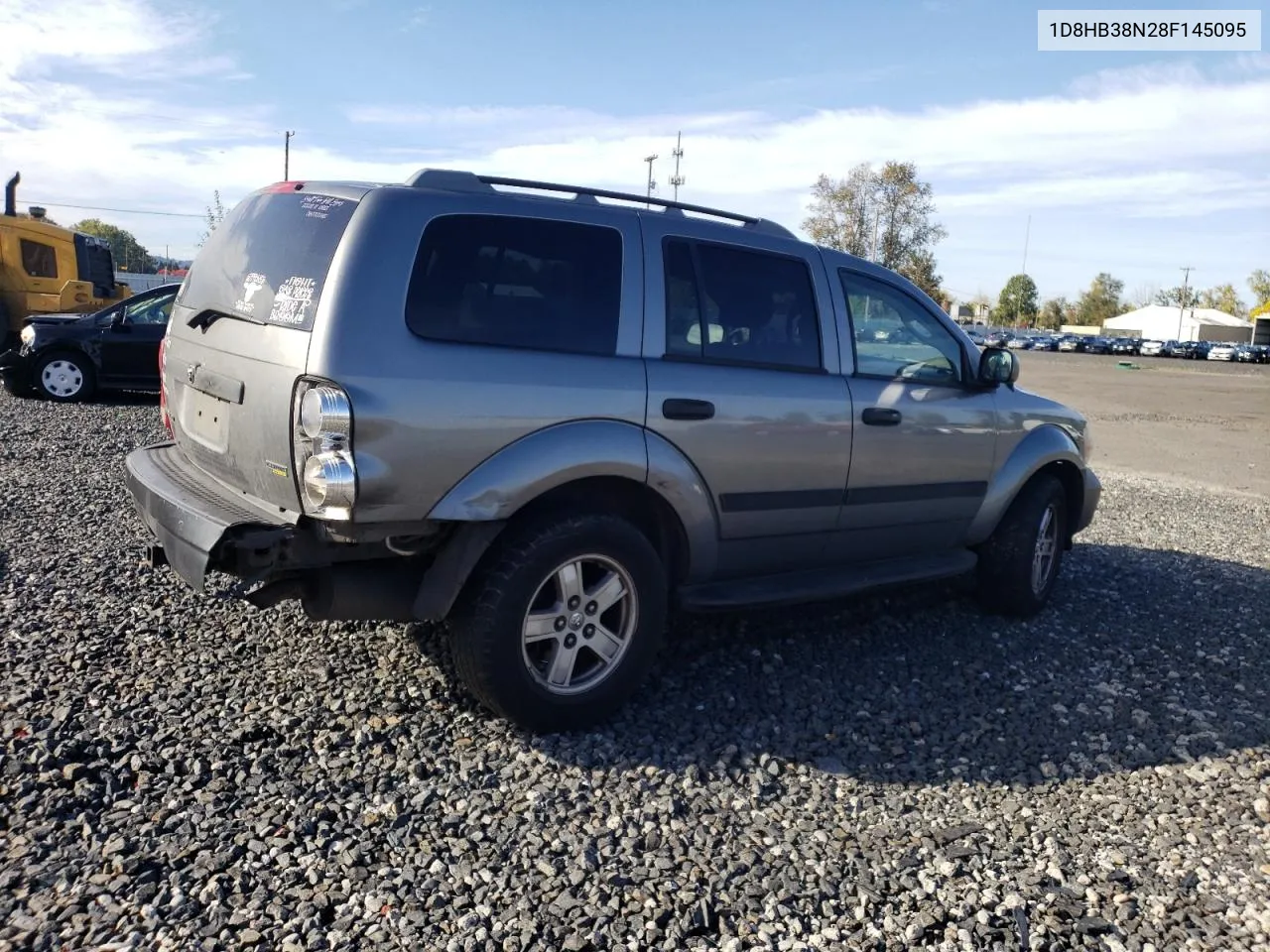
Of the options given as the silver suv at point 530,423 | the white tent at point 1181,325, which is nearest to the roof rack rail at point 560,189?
the silver suv at point 530,423

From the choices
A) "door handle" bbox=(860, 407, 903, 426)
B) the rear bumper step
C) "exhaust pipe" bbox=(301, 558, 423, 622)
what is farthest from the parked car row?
"exhaust pipe" bbox=(301, 558, 423, 622)

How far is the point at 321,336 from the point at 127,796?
161 cm

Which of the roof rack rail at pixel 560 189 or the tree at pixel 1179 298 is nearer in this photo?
the roof rack rail at pixel 560 189

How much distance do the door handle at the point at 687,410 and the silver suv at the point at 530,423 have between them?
0.02 metres

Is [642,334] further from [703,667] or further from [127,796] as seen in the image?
[127,796]

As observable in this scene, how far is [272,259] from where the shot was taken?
152 inches

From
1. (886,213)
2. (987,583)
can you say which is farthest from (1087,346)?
(987,583)

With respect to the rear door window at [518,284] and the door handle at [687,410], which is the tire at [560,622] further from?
the rear door window at [518,284]

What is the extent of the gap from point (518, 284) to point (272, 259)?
0.95 m

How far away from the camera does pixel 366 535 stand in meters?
3.45

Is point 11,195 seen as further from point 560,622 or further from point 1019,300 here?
point 1019,300

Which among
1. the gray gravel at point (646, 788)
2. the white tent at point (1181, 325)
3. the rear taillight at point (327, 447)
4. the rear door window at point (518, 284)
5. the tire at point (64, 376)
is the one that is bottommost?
the gray gravel at point (646, 788)

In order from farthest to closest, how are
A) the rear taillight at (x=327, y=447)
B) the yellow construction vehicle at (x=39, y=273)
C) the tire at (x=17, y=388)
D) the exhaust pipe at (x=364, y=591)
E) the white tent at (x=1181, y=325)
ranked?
the white tent at (x=1181, y=325) < the yellow construction vehicle at (x=39, y=273) < the tire at (x=17, y=388) < the exhaust pipe at (x=364, y=591) < the rear taillight at (x=327, y=447)

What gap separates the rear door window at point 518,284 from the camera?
360cm
